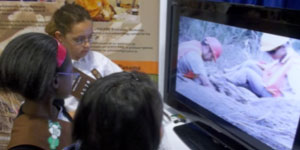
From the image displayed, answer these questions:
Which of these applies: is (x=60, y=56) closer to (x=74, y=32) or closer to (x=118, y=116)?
(x=118, y=116)

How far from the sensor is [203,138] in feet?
3.97

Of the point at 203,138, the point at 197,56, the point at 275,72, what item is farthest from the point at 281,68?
the point at 203,138

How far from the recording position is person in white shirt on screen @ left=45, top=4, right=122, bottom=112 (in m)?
1.29

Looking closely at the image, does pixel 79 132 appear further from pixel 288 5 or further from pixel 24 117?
pixel 288 5

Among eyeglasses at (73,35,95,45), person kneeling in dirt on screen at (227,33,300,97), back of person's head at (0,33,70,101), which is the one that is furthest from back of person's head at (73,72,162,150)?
eyeglasses at (73,35,95,45)

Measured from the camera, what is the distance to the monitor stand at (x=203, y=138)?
3.66 ft

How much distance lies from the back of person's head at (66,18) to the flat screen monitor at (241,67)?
0.44m

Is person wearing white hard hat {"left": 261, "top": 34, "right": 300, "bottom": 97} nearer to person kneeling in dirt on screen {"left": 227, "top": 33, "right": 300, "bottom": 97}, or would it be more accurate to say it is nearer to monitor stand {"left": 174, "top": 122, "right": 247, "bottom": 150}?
person kneeling in dirt on screen {"left": 227, "top": 33, "right": 300, "bottom": 97}

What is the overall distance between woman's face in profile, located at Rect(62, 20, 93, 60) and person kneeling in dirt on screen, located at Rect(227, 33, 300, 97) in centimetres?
78

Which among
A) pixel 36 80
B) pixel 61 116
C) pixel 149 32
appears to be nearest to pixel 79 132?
pixel 36 80

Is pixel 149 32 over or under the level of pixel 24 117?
over

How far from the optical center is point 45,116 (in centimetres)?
92

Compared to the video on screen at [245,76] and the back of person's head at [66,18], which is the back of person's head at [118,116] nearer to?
the video on screen at [245,76]

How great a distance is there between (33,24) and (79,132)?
40.4 inches
